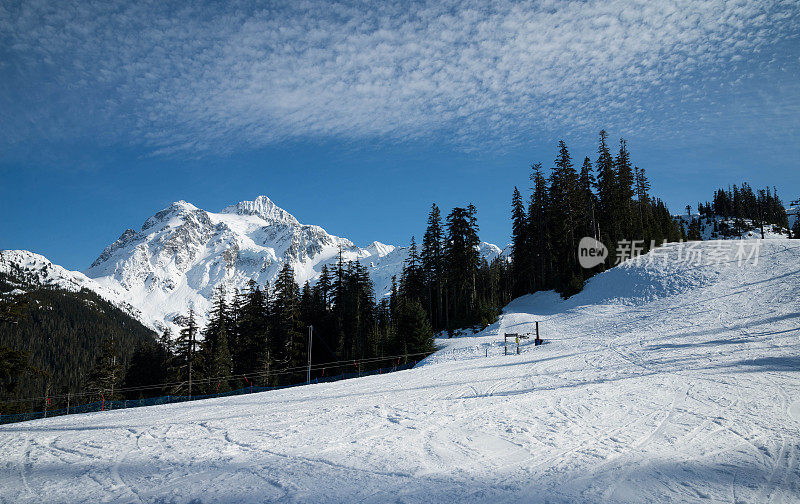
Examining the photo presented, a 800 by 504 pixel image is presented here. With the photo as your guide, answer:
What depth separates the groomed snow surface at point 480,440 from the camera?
5660 millimetres

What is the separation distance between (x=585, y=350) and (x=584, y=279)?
21.3 meters

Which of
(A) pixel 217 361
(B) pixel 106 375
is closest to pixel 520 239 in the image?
(A) pixel 217 361

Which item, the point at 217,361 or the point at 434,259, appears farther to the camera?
the point at 434,259

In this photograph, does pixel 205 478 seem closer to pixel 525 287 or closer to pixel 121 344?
pixel 525 287

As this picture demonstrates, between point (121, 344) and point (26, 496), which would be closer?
point (26, 496)

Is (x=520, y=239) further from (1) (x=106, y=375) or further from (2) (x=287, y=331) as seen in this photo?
(1) (x=106, y=375)

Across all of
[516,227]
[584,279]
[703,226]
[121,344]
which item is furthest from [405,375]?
[121,344]

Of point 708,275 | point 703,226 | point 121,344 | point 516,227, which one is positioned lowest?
point 121,344

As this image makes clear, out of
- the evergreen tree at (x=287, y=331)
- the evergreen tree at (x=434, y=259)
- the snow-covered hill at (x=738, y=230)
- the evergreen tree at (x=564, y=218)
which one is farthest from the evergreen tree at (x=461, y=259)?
the snow-covered hill at (x=738, y=230)

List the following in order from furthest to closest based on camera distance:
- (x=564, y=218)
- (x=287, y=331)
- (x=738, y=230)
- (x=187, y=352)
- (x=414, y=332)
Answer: (x=738, y=230) → (x=564, y=218) → (x=287, y=331) → (x=187, y=352) → (x=414, y=332)

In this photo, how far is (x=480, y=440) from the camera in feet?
26.3

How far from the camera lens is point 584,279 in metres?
40.9

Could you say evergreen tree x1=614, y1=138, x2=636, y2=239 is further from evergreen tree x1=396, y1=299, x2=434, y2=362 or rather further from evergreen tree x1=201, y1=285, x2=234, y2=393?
evergreen tree x1=201, y1=285, x2=234, y2=393

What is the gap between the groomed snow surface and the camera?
5660mm
